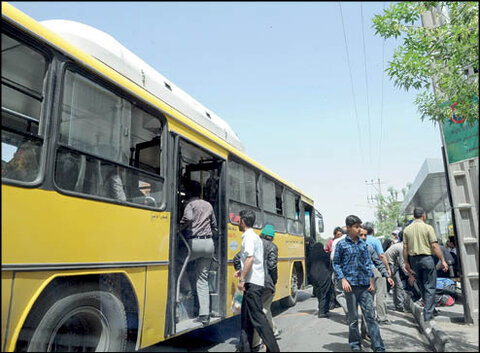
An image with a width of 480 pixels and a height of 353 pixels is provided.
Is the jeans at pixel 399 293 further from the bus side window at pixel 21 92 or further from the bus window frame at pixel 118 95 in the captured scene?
the bus side window at pixel 21 92

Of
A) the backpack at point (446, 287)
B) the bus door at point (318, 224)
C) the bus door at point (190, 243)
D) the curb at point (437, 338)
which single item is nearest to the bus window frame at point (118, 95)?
the bus door at point (190, 243)

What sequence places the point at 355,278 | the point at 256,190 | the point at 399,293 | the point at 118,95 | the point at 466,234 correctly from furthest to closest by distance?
the point at 399,293, the point at 256,190, the point at 466,234, the point at 355,278, the point at 118,95

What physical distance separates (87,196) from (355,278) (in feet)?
11.7

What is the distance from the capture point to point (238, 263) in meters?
5.27

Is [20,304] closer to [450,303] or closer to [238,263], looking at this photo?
[238,263]

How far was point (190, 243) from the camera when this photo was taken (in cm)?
557

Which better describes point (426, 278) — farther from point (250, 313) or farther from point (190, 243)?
point (190, 243)

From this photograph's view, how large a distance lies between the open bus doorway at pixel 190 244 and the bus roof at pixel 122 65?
451mm

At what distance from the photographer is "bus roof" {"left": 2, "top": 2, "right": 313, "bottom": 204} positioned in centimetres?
327

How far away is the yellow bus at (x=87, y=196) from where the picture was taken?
9.76ft

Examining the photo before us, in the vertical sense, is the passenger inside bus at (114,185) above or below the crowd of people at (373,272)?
above

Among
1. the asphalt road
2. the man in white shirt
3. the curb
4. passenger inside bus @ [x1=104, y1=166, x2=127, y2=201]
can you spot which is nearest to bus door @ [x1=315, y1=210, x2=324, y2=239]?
the asphalt road

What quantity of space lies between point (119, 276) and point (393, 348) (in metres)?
3.91

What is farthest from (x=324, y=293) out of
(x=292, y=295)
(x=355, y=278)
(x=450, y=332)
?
(x=355, y=278)
